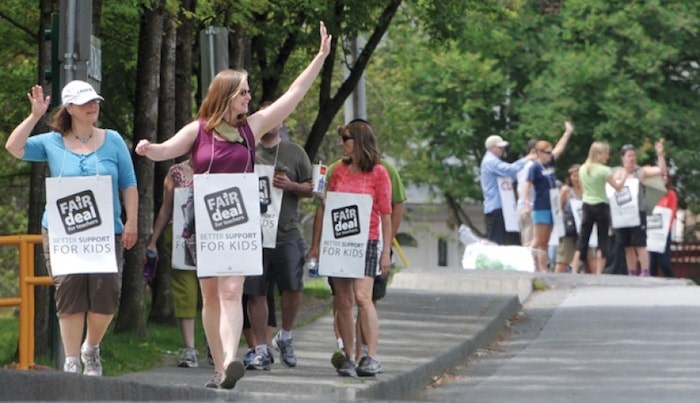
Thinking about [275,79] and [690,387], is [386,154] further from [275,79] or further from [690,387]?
[690,387]

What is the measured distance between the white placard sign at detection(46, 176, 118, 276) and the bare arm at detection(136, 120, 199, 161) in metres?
0.29

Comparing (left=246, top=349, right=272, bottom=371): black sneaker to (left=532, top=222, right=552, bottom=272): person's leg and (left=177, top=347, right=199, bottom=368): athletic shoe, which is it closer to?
(left=177, top=347, right=199, bottom=368): athletic shoe

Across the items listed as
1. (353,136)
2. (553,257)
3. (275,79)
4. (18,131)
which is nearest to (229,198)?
(18,131)

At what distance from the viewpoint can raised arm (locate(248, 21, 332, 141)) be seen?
12000mm

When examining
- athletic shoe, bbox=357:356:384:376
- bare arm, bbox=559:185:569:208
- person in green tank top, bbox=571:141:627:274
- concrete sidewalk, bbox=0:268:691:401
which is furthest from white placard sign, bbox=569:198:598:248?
athletic shoe, bbox=357:356:384:376

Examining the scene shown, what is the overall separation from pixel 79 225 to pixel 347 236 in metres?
2.62

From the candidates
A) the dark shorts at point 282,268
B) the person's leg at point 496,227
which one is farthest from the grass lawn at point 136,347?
the person's leg at point 496,227

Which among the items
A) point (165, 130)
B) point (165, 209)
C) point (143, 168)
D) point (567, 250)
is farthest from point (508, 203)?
point (165, 209)

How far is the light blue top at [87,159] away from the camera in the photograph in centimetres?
1186

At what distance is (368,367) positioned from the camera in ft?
45.1

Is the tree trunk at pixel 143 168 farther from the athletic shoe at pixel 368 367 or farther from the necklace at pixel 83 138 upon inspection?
the necklace at pixel 83 138

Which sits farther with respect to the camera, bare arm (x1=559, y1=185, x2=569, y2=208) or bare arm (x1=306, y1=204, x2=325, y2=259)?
bare arm (x1=559, y1=185, x2=569, y2=208)

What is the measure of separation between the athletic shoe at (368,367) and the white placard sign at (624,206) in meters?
12.6

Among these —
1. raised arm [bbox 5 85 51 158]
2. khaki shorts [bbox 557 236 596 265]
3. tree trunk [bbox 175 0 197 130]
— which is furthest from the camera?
khaki shorts [bbox 557 236 596 265]
